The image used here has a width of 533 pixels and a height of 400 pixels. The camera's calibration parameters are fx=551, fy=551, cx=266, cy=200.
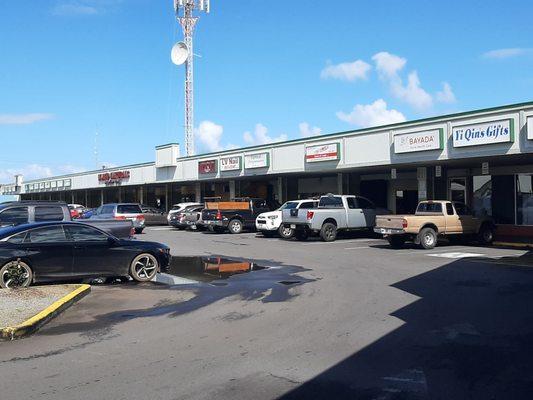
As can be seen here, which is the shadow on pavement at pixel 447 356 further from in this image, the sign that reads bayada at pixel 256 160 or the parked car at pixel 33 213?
the sign that reads bayada at pixel 256 160

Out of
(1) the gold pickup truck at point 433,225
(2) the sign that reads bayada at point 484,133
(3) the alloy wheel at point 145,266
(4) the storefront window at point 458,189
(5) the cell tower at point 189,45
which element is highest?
(5) the cell tower at point 189,45

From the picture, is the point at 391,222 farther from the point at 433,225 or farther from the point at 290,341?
the point at 290,341

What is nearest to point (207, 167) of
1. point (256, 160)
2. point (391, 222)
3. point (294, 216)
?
point (256, 160)

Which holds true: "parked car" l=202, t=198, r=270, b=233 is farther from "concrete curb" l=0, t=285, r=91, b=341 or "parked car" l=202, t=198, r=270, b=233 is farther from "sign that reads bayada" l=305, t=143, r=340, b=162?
"concrete curb" l=0, t=285, r=91, b=341

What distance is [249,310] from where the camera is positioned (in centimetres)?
943

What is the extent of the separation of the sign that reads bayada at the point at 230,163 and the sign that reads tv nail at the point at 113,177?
1701 cm

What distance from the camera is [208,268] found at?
15.4 metres

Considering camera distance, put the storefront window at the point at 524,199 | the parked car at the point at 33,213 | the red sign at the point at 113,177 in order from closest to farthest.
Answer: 1. the parked car at the point at 33,213
2. the storefront window at the point at 524,199
3. the red sign at the point at 113,177

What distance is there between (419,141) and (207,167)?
18483mm

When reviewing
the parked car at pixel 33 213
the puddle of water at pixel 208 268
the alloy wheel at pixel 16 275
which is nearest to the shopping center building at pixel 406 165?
the puddle of water at pixel 208 268

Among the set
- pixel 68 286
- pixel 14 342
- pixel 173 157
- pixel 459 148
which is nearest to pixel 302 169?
pixel 459 148

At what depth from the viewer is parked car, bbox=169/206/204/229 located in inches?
1297

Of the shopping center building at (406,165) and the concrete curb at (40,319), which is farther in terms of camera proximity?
the shopping center building at (406,165)

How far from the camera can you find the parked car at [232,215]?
1176 inches
